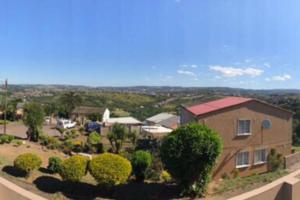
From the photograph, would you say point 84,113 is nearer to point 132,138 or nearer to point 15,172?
point 132,138

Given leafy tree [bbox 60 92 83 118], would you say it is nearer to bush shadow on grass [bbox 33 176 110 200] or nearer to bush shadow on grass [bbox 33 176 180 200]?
bush shadow on grass [bbox 33 176 110 200]

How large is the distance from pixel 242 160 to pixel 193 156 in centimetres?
894

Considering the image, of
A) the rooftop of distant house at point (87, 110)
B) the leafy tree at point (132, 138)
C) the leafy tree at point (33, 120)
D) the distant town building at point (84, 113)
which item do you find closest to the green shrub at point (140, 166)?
the leafy tree at point (132, 138)

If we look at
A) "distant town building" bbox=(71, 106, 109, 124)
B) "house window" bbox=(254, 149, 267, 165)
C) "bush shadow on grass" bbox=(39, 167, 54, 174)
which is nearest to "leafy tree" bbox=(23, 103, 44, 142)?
"bush shadow on grass" bbox=(39, 167, 54, 174)

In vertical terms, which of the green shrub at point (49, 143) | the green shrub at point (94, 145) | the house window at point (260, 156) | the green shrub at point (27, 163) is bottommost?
the green shrub at point (94, 145)

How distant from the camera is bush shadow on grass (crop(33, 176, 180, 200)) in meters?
14.6

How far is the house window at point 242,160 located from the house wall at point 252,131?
0.26 metres

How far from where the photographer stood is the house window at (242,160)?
21656 mm

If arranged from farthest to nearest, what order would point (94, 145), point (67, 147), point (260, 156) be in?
point (94, 145) < point (67, 147) < point (260, 156)

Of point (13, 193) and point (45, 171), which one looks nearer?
point (13, 193)

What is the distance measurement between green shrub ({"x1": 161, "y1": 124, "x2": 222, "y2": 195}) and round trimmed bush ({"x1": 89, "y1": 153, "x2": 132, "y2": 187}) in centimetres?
205

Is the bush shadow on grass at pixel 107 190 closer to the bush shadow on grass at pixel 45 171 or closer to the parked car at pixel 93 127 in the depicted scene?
the bush shadow on grass at pixel 45 171

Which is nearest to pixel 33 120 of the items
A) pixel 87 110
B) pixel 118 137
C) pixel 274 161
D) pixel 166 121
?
pixel 118 137

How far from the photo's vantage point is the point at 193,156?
14180 mm
